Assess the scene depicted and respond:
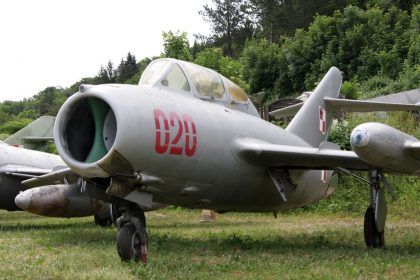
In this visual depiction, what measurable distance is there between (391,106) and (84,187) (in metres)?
4.90

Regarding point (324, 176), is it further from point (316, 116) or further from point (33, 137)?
point (33, 137)

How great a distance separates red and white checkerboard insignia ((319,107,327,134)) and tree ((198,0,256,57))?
5635cm

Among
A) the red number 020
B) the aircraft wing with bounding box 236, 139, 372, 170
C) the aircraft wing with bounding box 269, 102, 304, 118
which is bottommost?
the aircraft wing with bounding box 236, 139, 372, 170

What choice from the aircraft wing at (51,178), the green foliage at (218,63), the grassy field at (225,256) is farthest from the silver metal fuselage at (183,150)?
the green foliage at (218,63)

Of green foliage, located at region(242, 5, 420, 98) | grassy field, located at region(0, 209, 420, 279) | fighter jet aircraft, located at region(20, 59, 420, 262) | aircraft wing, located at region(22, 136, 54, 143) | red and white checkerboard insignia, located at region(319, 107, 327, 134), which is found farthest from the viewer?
green foliage, located at region(242, 5, 420, 98)

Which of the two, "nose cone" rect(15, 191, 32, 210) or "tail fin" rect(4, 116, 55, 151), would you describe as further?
"tail fin" rect(4, 116, 55, 151)

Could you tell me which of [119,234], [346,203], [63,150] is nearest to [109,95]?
[63,150]

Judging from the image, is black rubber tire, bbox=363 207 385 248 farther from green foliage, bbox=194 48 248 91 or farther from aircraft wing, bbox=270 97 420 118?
green foliage, bbox=194 48 248 91

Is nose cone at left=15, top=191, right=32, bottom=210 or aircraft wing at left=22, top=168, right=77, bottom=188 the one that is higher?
aircraft wing at left=22, top=168, right=77, bottom=188

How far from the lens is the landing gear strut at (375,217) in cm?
879

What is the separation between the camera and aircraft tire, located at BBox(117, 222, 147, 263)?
662 cm

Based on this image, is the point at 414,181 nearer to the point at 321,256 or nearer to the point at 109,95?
the point at 321,256

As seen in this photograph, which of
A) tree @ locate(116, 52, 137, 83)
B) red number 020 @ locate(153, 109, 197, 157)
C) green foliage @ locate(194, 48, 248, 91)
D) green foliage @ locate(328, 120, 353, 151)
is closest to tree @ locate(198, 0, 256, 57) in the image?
tree @ locate(116, 52, 137, 83)

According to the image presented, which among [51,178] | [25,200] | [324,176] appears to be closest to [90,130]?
[51,178]
